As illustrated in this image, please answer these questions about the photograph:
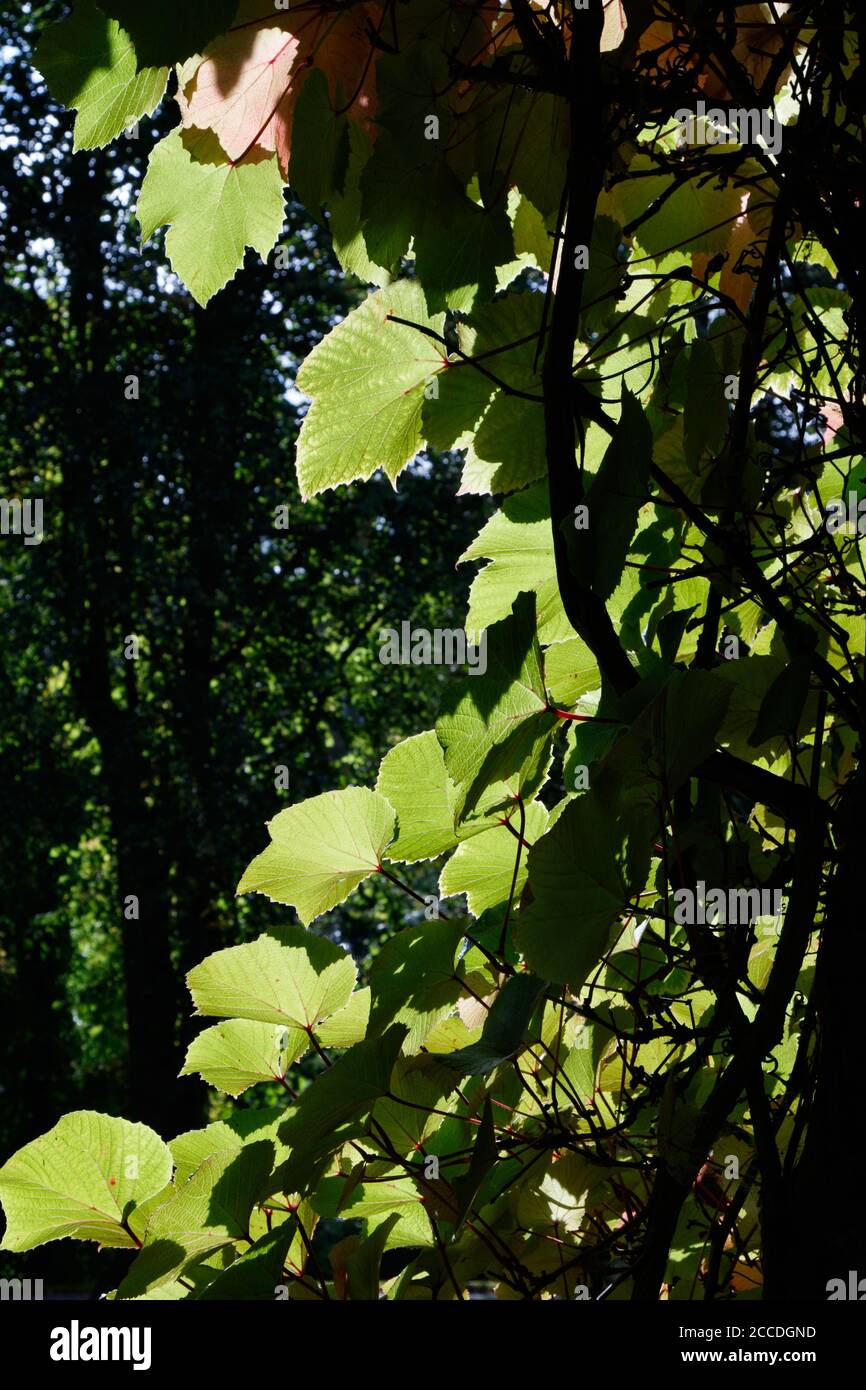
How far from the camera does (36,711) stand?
7.40 metres

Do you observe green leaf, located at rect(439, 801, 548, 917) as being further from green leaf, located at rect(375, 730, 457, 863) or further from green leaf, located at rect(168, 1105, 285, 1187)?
green leaf, located at rect(168, 1105, 285, 1187)

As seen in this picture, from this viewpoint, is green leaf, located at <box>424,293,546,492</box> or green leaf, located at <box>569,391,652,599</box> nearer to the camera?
green leaf, located at <box>569,391,652,599</box>

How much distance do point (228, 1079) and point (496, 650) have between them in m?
0.30

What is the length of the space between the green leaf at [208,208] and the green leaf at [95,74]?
0.10m

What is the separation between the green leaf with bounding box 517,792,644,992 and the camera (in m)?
0.49

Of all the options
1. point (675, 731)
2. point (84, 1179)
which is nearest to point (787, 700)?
point (675, 731)

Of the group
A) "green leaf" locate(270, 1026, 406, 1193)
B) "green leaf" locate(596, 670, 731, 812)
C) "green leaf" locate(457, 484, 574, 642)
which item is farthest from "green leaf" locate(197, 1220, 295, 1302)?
"green leaf" locate(457, 484, 574, 642)

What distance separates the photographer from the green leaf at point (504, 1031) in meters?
0.47

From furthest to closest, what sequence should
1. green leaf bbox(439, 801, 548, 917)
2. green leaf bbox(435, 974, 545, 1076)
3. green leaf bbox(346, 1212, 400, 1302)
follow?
green leaf bbox(439, 801, 548, 917)
green leaf bbox(346, 1212, 400, 1302)
green leaf bbox(435, 974, 545, 1076)

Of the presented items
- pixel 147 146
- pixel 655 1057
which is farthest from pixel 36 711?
pixel 655 1057

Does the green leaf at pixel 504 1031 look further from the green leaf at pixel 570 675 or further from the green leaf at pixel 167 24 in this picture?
the green leaf at pixel 167 24

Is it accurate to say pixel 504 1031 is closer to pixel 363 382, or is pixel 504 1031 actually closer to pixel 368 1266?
pixel 368 1266

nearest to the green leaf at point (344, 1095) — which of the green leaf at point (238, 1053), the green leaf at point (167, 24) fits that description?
the green leaf at point (238, 1053)

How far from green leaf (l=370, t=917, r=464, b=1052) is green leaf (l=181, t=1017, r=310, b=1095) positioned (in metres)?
0.09
